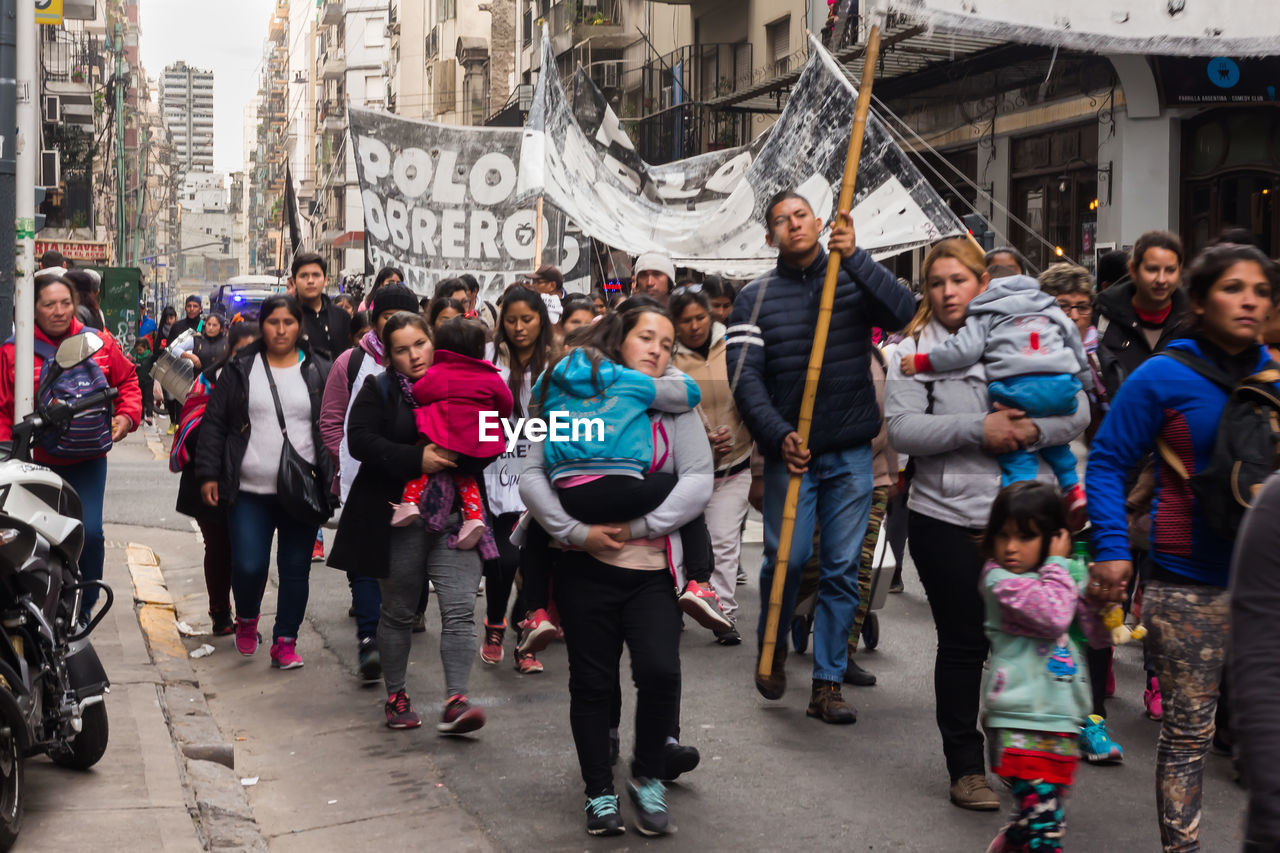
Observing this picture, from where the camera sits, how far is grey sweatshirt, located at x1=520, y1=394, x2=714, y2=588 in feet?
16.5

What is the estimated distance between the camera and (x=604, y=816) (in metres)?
5.09

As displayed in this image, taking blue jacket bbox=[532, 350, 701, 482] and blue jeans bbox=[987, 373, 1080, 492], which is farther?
blue jeans bbox=[987, 373, 1080, 492]

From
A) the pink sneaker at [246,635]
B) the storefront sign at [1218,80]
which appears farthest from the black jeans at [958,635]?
the storefront sign at [1218,80]

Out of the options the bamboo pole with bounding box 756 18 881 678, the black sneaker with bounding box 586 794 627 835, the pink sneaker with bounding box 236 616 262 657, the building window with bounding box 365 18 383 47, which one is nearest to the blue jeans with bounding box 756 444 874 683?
the bamboo pole with bounding box 756 18 881 678

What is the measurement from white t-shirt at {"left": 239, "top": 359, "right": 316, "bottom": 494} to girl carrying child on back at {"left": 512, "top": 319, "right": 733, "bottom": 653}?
286cm

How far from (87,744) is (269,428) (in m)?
2.50

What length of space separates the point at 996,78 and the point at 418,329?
14.1 meters

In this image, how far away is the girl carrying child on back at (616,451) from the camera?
16.6 feet

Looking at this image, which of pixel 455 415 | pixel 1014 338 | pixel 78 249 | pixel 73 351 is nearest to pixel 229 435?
pixel 73 351

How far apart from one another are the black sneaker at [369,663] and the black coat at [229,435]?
32.8 inches

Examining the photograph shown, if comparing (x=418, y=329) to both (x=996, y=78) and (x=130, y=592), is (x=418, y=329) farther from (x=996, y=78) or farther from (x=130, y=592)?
(x=996, y=78)

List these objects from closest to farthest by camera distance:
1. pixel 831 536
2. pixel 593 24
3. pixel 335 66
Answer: pixel 831 536 → pixel 593 24 → pixel 335 66

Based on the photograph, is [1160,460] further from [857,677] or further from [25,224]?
[25,224]

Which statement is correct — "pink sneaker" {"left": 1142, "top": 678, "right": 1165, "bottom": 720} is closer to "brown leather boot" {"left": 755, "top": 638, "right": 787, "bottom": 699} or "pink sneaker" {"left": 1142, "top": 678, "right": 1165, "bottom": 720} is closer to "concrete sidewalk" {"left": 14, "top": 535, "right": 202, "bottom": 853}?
"brown leather boot" {"left": 755, "top": 638, "right": 787, "bottom": 699}
